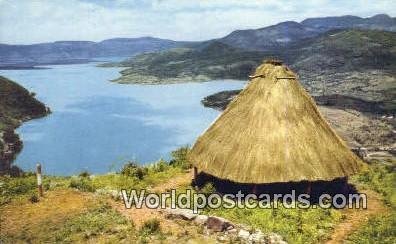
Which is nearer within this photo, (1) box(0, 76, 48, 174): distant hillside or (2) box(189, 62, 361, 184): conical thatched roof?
(2) box(189, 62, 361, 184): conical thatched roof

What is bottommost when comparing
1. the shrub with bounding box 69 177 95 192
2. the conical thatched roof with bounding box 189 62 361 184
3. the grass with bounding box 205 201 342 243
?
the grass with bounding box 205 201 342 243

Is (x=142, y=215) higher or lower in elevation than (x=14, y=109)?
higher

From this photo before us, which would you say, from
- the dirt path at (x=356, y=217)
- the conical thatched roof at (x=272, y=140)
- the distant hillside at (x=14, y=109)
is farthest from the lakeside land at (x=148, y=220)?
the distant hillside at (x=14, y=109)

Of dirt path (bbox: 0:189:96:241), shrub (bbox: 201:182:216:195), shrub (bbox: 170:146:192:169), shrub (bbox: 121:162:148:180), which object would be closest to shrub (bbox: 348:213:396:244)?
shrub (bbox: 201:182:216:195)

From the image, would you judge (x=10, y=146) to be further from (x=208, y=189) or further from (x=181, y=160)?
(x=208, y=189)

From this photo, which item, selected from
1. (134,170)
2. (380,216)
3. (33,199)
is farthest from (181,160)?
(380,216)

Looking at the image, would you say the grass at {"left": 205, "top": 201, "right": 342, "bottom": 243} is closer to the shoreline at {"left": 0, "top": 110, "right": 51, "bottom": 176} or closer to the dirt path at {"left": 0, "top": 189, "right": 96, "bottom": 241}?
the dirt path at {"left": 0, "top": 189, "right": 96, "bottom": 241}

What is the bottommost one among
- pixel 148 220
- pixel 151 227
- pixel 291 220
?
pixel 291 220
